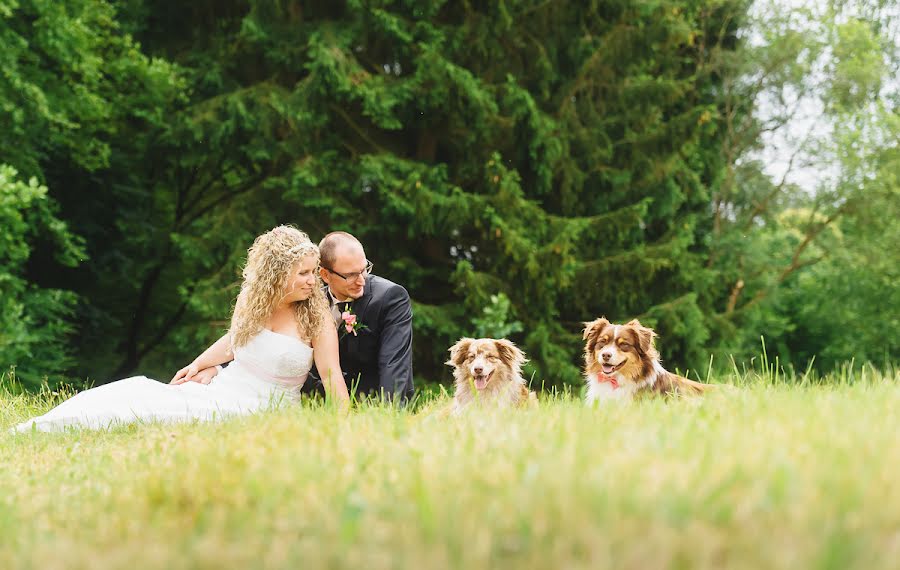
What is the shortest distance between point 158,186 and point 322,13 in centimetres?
593

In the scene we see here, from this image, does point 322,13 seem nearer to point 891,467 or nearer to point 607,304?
point 607,304

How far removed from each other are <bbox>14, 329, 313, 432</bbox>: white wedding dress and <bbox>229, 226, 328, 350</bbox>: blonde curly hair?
12 cm

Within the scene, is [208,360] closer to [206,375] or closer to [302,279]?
[206,375]

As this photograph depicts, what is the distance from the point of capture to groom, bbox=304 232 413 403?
21.0 ft

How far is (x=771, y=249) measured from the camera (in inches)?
A: 925

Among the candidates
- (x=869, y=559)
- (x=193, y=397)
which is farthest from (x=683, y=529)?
(x=193, y=397)

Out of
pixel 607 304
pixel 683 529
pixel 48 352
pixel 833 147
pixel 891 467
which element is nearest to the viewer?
pixel 683 529

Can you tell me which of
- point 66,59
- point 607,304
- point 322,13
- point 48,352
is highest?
point 322,13

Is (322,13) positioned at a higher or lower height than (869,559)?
higher

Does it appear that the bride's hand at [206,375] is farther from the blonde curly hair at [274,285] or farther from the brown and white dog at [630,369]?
the brown and white dog at [630,369]

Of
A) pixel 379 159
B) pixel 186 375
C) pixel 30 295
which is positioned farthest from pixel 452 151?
pixel 186 375

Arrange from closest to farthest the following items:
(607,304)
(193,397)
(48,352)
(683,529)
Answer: (683,529) → (193,397) → (48,352) → (607,304)

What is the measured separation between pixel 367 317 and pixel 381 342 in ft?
0.69

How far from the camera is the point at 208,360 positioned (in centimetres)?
734
